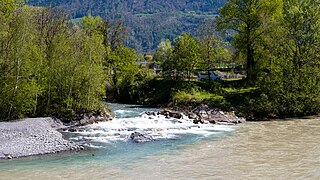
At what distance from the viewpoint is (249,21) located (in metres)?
55.9

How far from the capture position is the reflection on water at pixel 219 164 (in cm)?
2103

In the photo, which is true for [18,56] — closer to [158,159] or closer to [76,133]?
[76,133]

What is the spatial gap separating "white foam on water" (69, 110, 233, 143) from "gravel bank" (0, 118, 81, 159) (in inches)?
106

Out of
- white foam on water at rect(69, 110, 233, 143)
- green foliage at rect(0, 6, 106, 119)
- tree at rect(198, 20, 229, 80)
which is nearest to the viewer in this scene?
white foam on water at rect(69, 110, 233, 143)

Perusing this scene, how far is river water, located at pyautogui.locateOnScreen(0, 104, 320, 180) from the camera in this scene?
21391 mm

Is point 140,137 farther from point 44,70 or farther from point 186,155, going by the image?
point 44,70

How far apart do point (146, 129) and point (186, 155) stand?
9.96 m

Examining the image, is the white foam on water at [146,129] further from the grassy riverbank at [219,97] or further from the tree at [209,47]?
the tree at [209,47]

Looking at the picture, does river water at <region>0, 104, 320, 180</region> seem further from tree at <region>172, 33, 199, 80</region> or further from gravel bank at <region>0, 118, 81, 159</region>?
tree at <region>172, 33, 199, 80</region>

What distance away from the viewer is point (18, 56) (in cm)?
3509

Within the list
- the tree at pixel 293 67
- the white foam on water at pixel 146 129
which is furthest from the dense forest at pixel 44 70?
the tree at pixel 293 67

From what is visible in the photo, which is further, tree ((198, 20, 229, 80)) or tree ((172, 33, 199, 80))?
tree ((198, 20, 229, 80))

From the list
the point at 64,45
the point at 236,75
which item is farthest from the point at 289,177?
the point at 236,75

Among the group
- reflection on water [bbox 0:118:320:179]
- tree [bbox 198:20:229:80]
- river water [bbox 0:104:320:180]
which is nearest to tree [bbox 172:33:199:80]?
tree [bbox 198:20:229:80]
